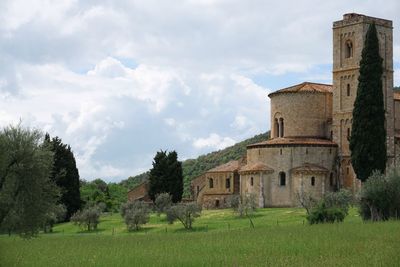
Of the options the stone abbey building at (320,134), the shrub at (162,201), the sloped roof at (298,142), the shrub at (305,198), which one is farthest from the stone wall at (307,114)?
the shrub at (162,201)

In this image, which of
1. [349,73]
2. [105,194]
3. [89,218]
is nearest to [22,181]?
[89,218]

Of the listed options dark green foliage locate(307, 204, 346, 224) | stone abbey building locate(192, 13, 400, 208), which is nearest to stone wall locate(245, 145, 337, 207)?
stone abbey building locate(192, 13, 400, 208)

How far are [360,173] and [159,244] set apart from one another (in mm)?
30623

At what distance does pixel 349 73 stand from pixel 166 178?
71.1 ft

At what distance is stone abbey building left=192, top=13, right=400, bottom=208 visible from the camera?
2876 inches

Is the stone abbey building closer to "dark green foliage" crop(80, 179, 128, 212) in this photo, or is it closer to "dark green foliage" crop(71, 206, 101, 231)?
"dark green foliage" crop(71, 206, 101, 231)

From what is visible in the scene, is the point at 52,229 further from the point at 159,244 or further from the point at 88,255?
the point at 88,255

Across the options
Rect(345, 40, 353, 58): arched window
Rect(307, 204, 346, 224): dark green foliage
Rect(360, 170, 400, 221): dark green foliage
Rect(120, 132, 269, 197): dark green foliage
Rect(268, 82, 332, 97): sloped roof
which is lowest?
Rect(307, 204, 346, 224): dark green foliage

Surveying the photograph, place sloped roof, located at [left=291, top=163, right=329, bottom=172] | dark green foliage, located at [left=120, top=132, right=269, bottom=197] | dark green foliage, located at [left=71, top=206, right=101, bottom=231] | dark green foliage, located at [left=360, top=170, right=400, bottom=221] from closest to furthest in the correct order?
1. dark green foliage, located at [left=360, top=170, right=400, bottom=221]
2. dark green foliage, located at [left=71, top=206, right=101, bottom=231]
3. sloped roof, located at [left=291, top=163, right=329, bottom=172]
4. dark green foliage, located at [left=120, top=132, right=269, bottom=197]

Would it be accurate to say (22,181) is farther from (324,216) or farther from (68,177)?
(68,177)

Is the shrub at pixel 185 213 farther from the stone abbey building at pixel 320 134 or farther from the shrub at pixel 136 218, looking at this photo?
the stone abbey building at pixel 320 134

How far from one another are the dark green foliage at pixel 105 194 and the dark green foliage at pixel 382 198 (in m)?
46.2

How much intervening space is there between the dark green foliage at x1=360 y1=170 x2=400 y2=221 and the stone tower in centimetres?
2053

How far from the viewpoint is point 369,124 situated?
64375 mm
